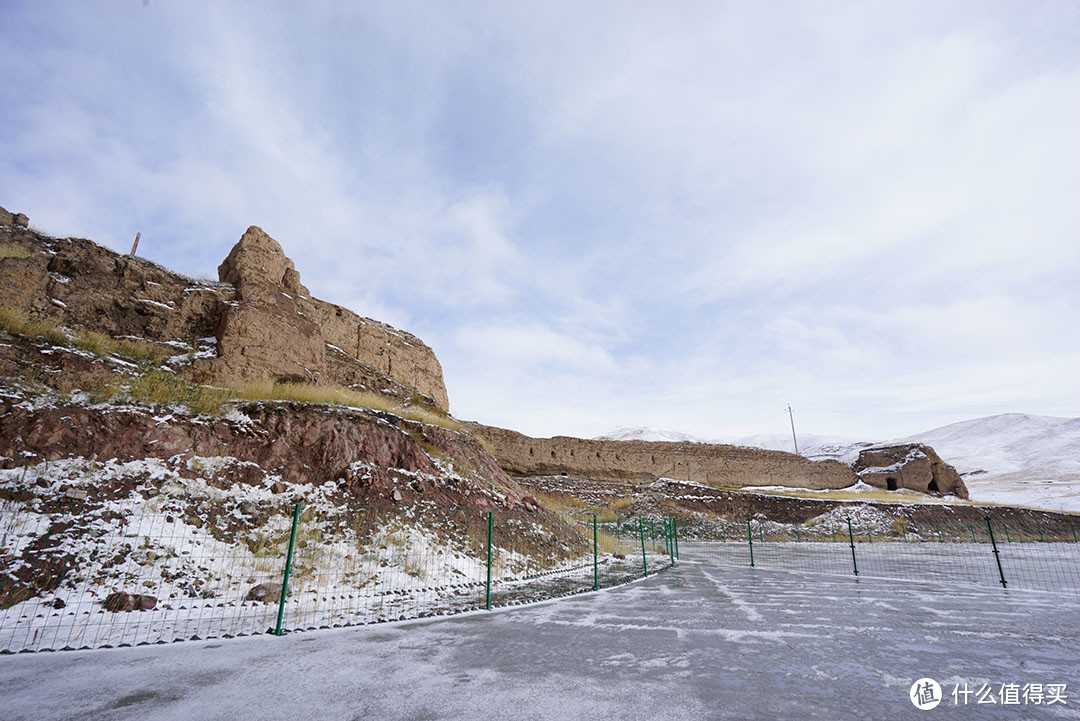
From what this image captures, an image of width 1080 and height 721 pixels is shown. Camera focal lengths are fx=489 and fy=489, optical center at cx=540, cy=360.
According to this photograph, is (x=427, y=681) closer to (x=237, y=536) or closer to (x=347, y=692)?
(x=347, y=692)

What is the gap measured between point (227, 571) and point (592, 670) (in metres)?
7.89

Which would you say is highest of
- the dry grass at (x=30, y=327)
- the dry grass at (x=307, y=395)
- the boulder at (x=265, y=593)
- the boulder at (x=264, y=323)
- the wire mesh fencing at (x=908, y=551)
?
the boulder at (x=264, y=323)

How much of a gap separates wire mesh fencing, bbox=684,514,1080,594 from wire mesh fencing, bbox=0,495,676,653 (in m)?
10.5

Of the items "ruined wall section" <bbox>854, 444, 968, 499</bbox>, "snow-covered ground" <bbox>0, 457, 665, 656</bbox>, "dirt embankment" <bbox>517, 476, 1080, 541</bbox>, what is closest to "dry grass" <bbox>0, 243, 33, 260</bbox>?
"snow-covered ground" <bbox>0, 457, 665, 656</bbox>

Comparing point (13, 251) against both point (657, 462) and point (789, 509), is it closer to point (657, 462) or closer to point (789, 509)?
point (657, 462)

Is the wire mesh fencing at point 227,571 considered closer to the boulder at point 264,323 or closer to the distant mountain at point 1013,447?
the boulder at point 264,323

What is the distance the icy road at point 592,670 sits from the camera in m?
4.09

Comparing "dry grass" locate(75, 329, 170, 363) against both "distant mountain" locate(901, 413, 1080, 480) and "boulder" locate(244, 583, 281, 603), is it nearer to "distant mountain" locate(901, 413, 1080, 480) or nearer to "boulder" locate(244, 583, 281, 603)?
"boulder" locate(244, 583, 281, 603)

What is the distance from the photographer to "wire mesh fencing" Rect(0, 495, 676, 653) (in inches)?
290

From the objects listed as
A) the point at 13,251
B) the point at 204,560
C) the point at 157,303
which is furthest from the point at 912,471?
the point at 13,251

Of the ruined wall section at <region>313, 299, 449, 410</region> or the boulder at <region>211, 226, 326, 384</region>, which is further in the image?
the ruined wall section at <region>313, 299, 449, 410</region>

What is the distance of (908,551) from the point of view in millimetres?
27406

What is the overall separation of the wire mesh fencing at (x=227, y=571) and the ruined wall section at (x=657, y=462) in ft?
97.0

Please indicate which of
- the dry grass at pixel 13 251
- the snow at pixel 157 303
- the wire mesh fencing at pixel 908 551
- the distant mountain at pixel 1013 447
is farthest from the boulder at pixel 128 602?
the distant mountain at pixel 1013 447
